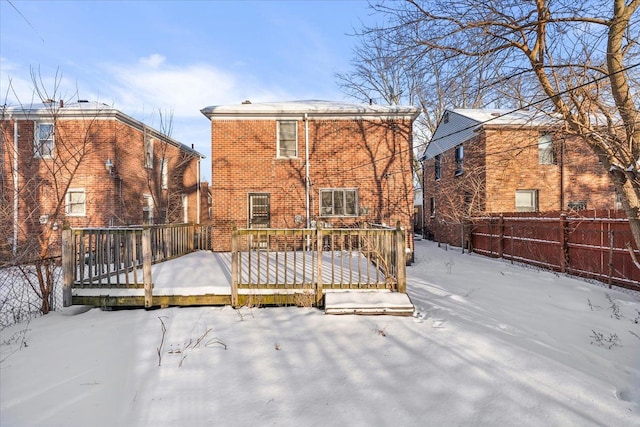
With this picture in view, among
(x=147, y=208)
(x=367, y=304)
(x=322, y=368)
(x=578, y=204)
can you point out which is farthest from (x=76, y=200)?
(x=578, y=204)

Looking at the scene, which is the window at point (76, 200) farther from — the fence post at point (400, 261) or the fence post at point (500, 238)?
the fence post at point (500, 238)

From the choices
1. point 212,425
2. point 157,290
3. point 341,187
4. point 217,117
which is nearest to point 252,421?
point 212,425

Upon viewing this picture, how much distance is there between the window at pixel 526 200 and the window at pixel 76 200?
18.1 meters

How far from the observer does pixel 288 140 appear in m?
11.3

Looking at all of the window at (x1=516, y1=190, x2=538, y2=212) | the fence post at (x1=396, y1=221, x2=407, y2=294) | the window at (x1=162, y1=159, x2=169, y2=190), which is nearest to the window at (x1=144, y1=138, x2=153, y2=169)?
the window at (x1=162, y1=159, x2=169, y2=190)

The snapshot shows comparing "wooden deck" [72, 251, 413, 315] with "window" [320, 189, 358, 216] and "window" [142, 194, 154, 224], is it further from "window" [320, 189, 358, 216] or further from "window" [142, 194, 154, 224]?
"window" [142, 194, 154, 224]

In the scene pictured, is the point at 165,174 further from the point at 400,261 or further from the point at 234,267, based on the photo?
the point at 400,261

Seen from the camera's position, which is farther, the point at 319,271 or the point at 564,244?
the point at 564,244

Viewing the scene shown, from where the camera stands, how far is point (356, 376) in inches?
128

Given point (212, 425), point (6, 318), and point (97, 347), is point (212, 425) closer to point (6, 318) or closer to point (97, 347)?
point (97, 347)

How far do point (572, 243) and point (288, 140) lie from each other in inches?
357

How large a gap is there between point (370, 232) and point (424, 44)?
137 inches

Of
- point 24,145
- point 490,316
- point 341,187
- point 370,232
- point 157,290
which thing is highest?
point 24,145

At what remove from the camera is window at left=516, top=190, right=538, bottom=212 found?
1403 centimetres
